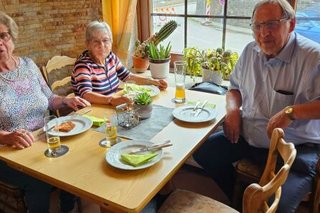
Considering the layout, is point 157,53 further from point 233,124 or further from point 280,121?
point 280,121

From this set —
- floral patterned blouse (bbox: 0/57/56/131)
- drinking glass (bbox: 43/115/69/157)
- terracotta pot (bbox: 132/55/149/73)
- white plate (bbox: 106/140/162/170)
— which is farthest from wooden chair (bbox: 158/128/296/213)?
terracotta pot (bbox: 132/55/149/73)

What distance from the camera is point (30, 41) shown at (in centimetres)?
214

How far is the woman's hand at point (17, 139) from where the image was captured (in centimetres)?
138

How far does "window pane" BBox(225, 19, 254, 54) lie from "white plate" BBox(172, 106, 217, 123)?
37.8 inches

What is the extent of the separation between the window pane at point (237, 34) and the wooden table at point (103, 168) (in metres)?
1.07

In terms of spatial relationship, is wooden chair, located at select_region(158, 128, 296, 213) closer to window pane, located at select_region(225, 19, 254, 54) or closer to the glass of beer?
the glass of beer

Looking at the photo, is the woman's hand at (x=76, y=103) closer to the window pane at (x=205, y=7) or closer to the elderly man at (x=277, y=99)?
the elderly man at (x=277, y=99)

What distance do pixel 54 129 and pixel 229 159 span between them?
0.99 m

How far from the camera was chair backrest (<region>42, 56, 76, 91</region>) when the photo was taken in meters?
2.15

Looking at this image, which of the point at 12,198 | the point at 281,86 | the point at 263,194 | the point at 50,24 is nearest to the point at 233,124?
the point at 281,86

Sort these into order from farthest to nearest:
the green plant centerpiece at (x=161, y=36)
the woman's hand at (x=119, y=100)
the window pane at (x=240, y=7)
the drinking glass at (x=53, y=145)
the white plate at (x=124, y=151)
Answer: the green plant centerpiece at (x=161, y=36) < the window pane at (x=240, y=7) < the woman's hand at (x=119, y=100) < the drinking glass at (x=53, y=145) < the white plate at (x=124, y=151)

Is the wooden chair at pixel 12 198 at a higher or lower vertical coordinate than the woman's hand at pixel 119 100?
lower

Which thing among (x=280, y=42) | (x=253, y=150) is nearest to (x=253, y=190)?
(x=253, y=150)

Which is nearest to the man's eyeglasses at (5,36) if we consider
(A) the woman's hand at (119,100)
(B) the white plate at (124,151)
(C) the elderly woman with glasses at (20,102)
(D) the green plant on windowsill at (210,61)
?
(C) the elderly woman with glasses at (20,102)
